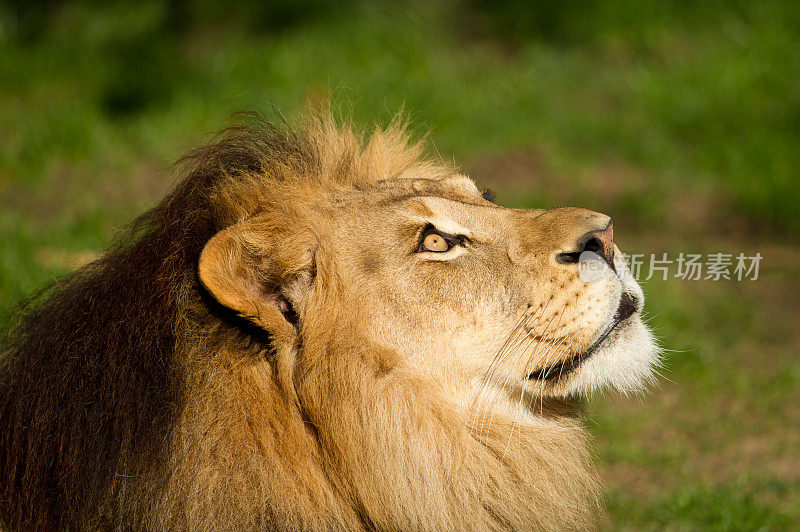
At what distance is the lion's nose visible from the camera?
3092 mm

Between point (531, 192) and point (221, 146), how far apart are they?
5243 mm

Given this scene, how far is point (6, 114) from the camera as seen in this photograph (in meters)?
8.62

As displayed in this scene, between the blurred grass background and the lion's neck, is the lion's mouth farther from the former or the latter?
the blurred grass background

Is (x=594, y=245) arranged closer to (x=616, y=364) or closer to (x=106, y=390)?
(x=616, y=364)

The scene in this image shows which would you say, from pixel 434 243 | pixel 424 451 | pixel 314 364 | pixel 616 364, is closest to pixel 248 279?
pixel 314 364

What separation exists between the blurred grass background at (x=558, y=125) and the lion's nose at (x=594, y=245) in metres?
2.16

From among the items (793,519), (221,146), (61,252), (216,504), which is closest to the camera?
(216,504)

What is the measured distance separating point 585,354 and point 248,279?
1.14 metres

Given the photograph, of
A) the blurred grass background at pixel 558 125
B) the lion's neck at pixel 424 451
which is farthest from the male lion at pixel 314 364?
the blurred grass background at pixel 558 125

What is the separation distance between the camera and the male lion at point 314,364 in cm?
287

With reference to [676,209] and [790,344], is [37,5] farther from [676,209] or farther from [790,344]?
[790,344]

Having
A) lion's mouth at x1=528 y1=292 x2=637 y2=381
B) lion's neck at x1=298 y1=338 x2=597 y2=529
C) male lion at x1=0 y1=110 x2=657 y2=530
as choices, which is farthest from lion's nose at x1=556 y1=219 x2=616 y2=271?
lion's neck at x1=298 y1=338 x2=597 y2=529

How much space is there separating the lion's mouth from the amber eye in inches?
20.7

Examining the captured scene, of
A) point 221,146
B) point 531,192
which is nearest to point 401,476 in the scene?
point 221,146
